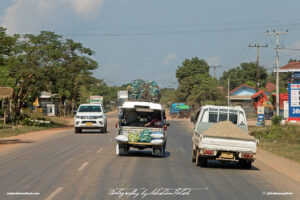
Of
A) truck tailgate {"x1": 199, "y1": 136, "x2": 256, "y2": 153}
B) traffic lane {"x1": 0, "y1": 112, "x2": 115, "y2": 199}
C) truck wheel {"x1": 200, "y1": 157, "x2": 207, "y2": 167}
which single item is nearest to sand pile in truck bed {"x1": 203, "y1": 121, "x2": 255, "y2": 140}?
truck tailgate {"x1": 199, "y1": 136, "x2": 256, "y2": 153}

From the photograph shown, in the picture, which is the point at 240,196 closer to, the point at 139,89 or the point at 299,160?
the point at 299,160

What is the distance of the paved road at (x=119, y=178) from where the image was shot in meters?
10.8

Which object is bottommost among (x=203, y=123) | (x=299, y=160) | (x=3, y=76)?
(x=299, y=160)

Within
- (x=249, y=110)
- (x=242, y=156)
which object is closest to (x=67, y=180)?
(x=242, y=156)

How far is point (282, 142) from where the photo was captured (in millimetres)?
31000

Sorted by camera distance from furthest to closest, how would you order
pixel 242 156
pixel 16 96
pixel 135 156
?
pixel 16 96 < pixel 135 156 < pixel 242 156

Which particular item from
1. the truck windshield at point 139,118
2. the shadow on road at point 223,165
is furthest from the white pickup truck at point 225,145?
the truck windshield at point 139,118

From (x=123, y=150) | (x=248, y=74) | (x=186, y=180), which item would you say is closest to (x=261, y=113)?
(x=123, y=150)

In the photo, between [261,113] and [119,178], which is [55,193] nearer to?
[119,178]

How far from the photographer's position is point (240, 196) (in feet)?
35.1

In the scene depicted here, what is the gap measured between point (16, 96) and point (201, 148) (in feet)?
110

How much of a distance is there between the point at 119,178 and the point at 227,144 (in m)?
4.34

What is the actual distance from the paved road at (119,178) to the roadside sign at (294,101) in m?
35.6

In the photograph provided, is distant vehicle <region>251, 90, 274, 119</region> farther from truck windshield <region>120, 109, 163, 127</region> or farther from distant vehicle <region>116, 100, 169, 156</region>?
distant vehicle <region>116, 100, 169, 156</region>
